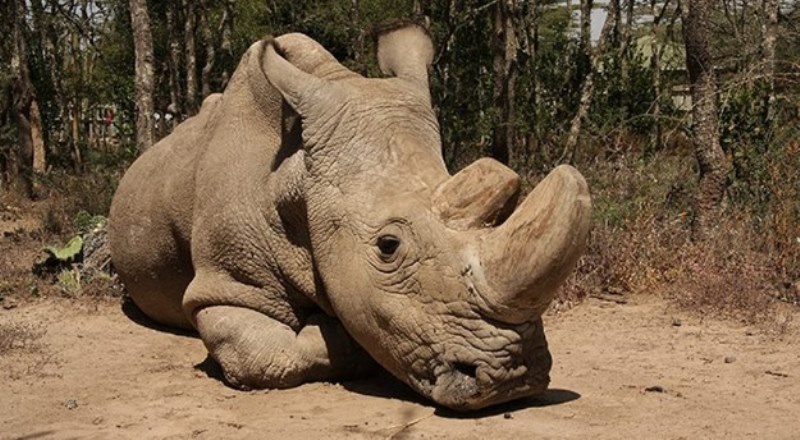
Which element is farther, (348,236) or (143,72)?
(143,72)

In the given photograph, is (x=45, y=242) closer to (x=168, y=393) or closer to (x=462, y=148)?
(x=168, y=393)

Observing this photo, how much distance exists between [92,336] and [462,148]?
369 inches

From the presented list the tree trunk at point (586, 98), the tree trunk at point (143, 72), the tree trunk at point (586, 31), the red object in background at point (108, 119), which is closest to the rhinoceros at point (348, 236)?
the tree trunk at point (143, 72)

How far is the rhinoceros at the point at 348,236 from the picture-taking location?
4.85m

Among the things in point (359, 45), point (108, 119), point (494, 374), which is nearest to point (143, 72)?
point (494, 374)

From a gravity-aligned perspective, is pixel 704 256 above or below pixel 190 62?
below

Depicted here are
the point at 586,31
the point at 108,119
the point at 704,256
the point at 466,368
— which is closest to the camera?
the point at 466,368

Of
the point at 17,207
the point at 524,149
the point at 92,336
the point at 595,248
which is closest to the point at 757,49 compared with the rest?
the point at 524,149

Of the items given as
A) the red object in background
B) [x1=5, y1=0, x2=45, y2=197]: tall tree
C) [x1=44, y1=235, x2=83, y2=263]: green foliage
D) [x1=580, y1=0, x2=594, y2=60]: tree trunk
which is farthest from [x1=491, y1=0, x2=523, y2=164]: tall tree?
the red object in background

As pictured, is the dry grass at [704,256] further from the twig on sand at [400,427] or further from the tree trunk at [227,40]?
the tree trunk at [227,40]

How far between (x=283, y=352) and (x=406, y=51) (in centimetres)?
193

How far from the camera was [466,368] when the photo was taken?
5008 millimetres

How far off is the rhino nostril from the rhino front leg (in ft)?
3.69

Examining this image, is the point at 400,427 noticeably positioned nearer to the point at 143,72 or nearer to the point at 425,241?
the point at 425,241
